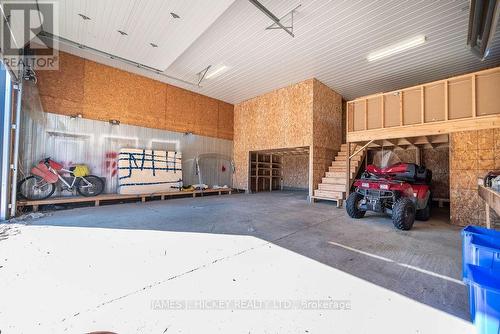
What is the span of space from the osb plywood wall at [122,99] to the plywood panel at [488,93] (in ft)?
30.1

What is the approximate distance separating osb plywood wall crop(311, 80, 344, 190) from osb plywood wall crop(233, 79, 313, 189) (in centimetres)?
34

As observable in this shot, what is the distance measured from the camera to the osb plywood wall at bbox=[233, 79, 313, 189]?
8.52 m

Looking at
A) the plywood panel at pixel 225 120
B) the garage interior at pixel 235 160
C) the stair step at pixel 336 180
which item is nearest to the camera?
the garage interior at pixel 235 160

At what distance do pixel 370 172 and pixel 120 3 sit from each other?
6.79 meters

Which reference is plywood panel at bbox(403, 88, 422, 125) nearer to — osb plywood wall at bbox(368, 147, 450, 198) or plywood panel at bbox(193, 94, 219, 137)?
osb plywood wall at bbox(368, 147, 450, 198)

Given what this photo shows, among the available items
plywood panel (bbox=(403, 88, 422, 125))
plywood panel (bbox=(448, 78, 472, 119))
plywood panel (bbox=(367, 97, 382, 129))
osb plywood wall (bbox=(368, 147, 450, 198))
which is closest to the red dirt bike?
plywood panel (bbox=(367, 97, 382, 129))

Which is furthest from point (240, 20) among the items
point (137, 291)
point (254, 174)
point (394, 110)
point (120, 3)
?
point (254, 174)

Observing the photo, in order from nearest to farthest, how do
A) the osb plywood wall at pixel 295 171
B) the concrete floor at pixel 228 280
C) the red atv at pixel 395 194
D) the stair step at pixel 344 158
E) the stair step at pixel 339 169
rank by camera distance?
the concrete floor at pixel 228 280 → the red atv at pixel 395 194 → the stair step at pixel 339 169 → the stair step at pixel 344 158 → the osb plywood wall at pixel 295 171

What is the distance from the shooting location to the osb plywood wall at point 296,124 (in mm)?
8344

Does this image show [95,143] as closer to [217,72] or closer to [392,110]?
[217,72]

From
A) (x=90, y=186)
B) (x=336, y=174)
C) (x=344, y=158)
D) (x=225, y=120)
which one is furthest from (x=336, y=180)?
(x=90, y=186)

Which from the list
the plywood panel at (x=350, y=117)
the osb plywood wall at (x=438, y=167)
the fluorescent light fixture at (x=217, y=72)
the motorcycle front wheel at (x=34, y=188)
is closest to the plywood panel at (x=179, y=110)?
the fluorescent light fixture at (x=217, y=72)

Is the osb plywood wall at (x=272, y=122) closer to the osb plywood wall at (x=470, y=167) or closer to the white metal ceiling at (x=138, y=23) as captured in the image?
the osb plywood wall at (x=470, y=167)

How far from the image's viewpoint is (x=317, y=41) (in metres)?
6.01
